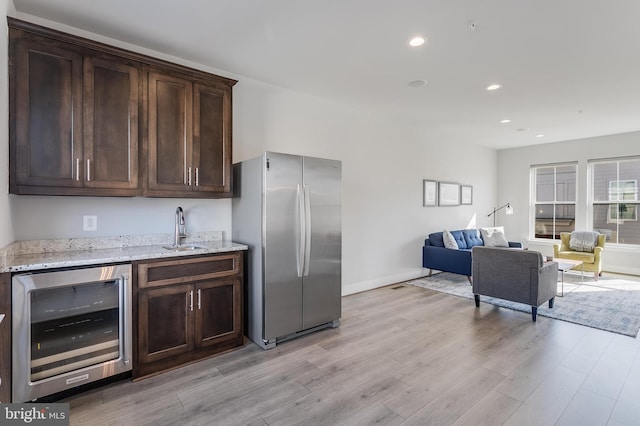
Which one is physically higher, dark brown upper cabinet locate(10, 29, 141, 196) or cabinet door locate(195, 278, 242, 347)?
dark brown upper cabinet locate(10, 29, 141, 196)

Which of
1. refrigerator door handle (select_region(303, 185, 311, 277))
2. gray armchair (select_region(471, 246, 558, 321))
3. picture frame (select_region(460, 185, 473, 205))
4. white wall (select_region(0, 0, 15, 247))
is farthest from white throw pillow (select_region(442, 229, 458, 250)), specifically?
white wall (select_region(0, 0, 15, 247))

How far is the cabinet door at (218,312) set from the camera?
2680 mm

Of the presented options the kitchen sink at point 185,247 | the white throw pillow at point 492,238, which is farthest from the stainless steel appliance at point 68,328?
the white throw pillow at point 492,238

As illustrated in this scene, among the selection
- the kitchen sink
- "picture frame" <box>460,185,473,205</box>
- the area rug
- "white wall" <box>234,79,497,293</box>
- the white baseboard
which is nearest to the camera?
the kitchen sink

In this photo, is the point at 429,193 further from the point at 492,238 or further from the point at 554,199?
the point at 554,199

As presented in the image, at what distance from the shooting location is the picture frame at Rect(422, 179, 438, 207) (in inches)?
230

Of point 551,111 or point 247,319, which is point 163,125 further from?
point 551,111

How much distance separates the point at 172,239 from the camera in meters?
3.03

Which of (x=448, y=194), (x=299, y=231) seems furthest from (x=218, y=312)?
(x=448, y=194)

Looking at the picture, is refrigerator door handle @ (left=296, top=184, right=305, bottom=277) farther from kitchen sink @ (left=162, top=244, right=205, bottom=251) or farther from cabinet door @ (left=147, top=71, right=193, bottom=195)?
cabinet door @ (left=147, top=71, right=193, bottom=195)

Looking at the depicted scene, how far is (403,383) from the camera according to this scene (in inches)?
93.9

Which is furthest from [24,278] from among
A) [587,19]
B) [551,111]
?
[551,111]

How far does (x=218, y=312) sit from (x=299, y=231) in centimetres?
103

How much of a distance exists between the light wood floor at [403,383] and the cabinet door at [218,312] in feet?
0.61
